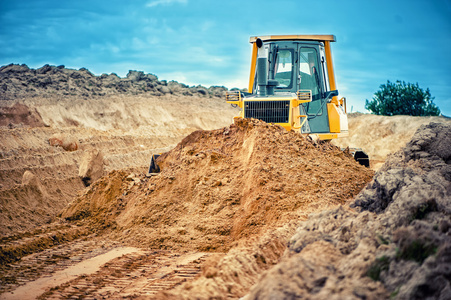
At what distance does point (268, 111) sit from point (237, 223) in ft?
11.4

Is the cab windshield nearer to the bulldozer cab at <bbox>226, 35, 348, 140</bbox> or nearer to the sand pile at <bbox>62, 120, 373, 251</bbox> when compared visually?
the bulldozer cab at <bbox>226, 35, 348, 140</bbox>

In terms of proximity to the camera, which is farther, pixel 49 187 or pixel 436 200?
pixel 49 187

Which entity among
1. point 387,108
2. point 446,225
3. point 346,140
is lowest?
point 446,225

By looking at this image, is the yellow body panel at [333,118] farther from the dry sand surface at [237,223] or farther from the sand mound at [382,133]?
the sand mound at [382,133]

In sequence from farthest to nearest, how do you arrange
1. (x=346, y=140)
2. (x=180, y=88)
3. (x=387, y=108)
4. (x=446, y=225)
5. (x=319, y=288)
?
1. (x=180, y=88)
2. (x=387, y=108)
3. (x=346, y=140)
4. (x=446, y=225)
5. (x=319, y=288)

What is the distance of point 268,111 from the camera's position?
375 inches

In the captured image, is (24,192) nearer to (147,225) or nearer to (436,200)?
(147,225)

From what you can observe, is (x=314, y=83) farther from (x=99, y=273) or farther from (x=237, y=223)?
(x=99, y=273)

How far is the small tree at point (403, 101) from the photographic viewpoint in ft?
98.8

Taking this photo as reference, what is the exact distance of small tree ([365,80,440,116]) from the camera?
98.8 ft

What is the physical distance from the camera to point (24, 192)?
997cm

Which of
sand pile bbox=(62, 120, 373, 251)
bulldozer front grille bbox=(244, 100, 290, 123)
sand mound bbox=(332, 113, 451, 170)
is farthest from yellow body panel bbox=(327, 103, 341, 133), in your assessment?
sand mound bbox=(332, 113, 451, 170)

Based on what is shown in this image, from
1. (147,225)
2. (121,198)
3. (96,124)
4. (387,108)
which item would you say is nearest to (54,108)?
(96,124)

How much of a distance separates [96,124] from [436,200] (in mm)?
22607
